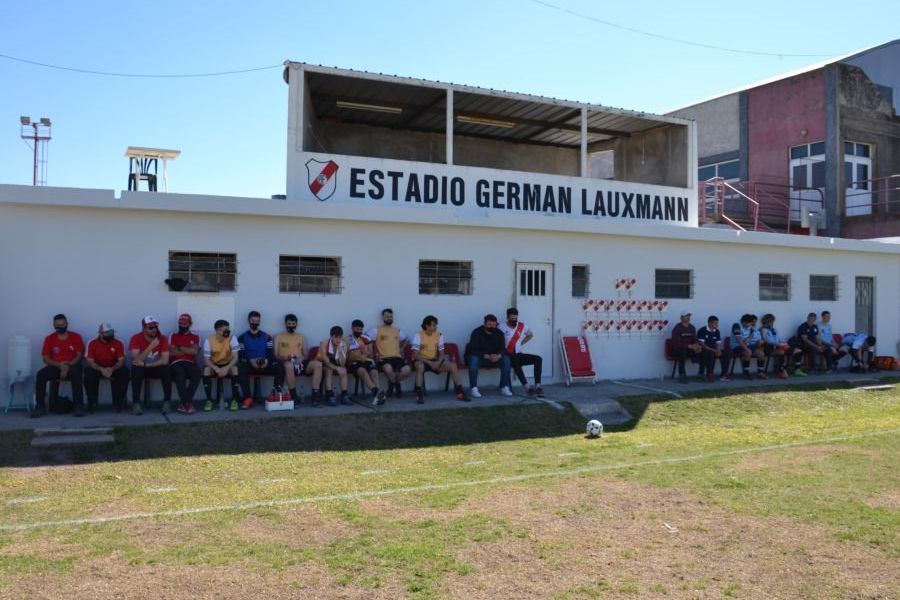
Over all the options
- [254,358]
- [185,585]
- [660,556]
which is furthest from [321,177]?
[660,556]

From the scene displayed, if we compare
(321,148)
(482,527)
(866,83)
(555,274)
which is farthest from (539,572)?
(866,83)

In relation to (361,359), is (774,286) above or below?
above

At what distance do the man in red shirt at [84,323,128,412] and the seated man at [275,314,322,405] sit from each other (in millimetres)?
2026

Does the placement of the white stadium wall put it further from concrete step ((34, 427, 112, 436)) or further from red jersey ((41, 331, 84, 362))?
concrete step ((34, 427, 112, 436))

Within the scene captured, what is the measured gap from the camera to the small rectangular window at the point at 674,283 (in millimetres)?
14703

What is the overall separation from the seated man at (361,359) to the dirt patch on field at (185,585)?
629 cm

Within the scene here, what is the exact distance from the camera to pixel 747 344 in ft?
49.1

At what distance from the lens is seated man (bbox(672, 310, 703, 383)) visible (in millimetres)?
14062

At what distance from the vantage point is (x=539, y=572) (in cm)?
495

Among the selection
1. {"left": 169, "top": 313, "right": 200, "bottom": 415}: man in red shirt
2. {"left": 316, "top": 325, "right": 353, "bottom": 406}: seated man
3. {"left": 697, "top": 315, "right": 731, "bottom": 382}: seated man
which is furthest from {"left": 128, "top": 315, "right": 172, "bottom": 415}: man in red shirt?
{"left": 697, "top": 315, "right": 731, "bottom": 382}: seated man

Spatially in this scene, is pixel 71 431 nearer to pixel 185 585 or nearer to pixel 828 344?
pixel 185 585

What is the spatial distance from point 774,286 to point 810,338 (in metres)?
1.26

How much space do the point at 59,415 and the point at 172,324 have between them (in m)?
1.91

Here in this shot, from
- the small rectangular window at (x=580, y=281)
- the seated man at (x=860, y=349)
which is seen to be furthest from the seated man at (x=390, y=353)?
the seated man at (x=860, y=349)
